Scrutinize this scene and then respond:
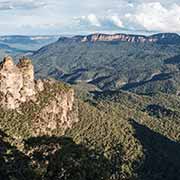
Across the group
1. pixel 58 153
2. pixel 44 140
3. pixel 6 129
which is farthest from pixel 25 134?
pixel 58 153

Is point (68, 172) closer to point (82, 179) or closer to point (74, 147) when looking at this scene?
point (82, 179)

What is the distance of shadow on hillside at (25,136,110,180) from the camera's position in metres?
77.9

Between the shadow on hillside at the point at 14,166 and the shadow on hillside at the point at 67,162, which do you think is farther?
the shadow on hillside at the point at 67,162

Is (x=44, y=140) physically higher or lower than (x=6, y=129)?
higher

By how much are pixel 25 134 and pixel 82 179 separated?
12083 centimetres

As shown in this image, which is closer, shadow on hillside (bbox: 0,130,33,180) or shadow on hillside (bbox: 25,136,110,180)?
→ shadow on hillside (bbox: 0,130,33,180)

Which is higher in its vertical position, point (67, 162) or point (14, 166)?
point (67, 162)

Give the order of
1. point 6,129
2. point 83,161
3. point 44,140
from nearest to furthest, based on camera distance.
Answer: point 83,161
point 44,140
point 6,129

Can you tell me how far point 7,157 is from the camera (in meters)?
84.4

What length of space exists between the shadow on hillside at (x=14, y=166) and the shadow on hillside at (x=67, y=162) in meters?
1.87

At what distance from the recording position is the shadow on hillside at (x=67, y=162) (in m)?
77.9

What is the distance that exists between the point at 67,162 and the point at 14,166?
8565 mm

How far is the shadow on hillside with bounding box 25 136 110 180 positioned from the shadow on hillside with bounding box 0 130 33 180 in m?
1.87

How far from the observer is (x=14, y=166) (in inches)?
3177
